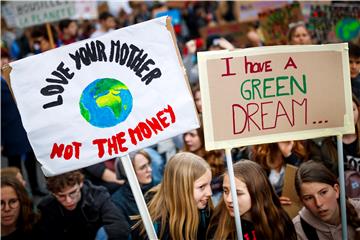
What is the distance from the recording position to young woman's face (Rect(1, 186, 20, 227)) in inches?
159

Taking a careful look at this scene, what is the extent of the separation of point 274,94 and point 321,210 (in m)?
0.75

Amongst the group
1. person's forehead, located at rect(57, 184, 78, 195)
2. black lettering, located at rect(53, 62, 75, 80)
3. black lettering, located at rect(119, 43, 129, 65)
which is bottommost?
person's forehead, located at rect(57, 184, 78, 195)

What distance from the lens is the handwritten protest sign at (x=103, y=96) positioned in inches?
114

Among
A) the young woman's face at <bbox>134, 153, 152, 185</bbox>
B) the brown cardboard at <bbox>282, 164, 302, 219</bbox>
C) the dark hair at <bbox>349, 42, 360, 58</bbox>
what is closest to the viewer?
the brown cardboard at <bbox>282, 164, 302, 219</bbox>

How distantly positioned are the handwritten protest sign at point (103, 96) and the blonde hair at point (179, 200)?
433mm

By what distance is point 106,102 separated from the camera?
117 inches

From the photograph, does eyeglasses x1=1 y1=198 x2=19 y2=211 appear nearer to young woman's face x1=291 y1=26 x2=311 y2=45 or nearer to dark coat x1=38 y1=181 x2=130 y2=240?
dark coat x1=38 y1=181 x2=130 y2=240

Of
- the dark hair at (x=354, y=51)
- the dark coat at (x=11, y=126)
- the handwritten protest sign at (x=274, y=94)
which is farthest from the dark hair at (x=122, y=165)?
the dark hair at (x=354, y=51)

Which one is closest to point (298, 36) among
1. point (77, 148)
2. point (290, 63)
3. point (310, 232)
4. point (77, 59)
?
point (290, 63)

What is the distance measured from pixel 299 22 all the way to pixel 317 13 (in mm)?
233

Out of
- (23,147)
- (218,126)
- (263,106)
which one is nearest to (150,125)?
(218,126)

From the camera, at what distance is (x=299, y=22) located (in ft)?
22.6

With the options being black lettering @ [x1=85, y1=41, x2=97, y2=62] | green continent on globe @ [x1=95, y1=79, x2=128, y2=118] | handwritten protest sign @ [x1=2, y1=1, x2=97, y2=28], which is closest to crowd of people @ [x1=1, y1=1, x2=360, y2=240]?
green continent on globe @ [x1=95, y1=79, x2=128, y2=118]

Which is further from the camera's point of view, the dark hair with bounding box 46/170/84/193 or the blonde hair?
the dark hair with bounding box 46/170/84/193
